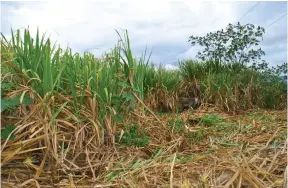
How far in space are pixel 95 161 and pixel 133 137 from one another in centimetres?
40

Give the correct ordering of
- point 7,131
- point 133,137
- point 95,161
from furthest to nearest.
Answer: point 133,137 < point 95,161 < point 7,131

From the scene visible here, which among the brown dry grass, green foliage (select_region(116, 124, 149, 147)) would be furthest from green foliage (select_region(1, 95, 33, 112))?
green foliage (select_region(116, 124, 149, 147))

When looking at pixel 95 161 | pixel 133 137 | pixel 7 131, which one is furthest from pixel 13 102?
pixel 133 137

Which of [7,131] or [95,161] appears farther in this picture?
[95,161]

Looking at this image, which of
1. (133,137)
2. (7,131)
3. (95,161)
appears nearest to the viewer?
(7,131)

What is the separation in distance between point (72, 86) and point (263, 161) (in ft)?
3.68

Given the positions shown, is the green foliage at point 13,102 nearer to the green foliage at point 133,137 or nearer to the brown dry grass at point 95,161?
the brown dry grass at point 95,161

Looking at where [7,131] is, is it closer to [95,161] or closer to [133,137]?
[95,161]

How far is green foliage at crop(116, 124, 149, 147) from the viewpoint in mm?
2135

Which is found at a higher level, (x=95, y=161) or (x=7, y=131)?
(x=7, y=131)

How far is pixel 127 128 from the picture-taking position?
7.36 feet

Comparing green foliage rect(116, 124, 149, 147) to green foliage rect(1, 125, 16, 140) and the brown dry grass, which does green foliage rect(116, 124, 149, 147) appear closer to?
the brown dry grass

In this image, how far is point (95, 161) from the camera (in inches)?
73.0

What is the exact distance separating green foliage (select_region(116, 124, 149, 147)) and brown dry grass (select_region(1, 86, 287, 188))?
0.07 metres
